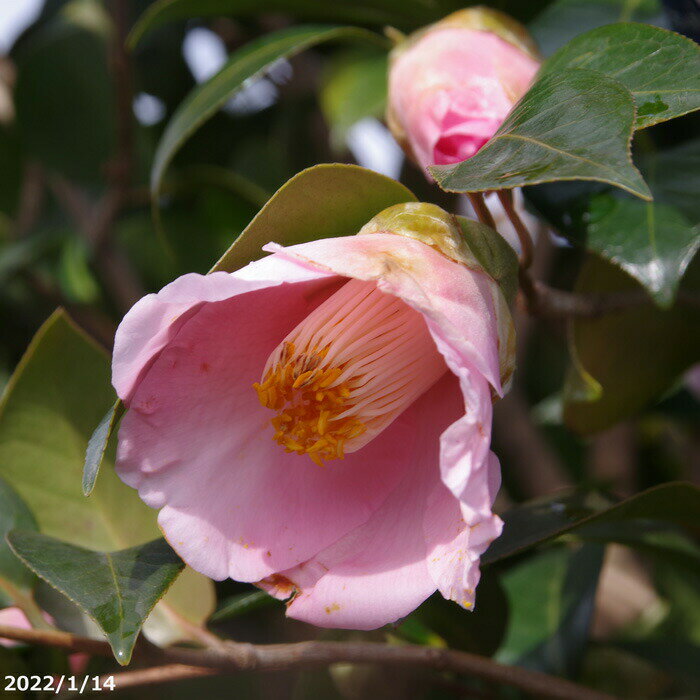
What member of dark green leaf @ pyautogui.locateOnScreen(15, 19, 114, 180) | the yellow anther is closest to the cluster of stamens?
the yellow anther

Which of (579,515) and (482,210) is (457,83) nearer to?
(482,210)

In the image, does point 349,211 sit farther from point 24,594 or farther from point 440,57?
point 24,594

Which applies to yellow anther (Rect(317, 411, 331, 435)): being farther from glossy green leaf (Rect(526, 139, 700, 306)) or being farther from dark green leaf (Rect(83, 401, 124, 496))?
glossy green leaf (Rect(526, 139, 700, 306))

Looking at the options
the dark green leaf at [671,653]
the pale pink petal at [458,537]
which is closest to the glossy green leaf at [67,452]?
the pale pink petal at [458,537]

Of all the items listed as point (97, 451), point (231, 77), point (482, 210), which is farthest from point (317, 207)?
point (231, 77)

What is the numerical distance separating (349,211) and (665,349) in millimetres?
461

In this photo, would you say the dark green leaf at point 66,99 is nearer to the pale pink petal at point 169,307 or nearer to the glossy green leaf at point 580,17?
the glossy green leaf at point 580,17

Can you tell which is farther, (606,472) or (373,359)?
(606,472)

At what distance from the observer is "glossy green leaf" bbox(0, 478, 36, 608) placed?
694 mm

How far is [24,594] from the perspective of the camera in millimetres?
704

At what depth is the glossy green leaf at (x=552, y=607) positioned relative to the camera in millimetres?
998

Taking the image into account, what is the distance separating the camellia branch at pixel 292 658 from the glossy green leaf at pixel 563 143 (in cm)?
37

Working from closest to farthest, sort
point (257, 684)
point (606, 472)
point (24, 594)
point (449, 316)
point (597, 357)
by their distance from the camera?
1. point (449, 316)
2. point (24, 594)
3. point (597, 357)
4. point (257, 684)
5. point (606, 472)

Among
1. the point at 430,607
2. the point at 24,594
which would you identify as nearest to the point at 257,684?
the point at 430,607
